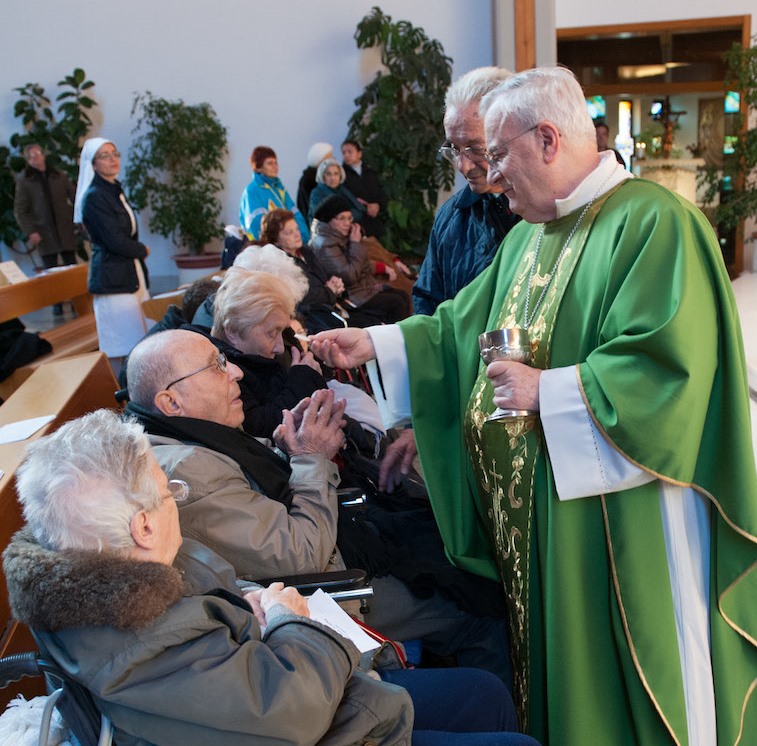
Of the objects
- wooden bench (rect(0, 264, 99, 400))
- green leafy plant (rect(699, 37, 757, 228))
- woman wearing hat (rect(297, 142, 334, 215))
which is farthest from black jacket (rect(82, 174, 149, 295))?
green leafy plant (rect(699, 37, 757, 228))

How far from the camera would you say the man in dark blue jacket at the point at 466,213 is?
7.68 feet

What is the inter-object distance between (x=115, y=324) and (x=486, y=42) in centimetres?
507

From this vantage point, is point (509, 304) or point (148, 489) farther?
point (509, 304)

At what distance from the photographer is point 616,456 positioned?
180cm

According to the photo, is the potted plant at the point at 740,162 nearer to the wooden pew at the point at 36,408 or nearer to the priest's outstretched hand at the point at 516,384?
the wooden pew at the point at 36,408

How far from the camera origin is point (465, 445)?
2303 millimetres

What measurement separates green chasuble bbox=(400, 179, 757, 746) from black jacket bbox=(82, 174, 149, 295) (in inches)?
167

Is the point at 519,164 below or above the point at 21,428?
above

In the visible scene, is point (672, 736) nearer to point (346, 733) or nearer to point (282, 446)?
point (346, 733)

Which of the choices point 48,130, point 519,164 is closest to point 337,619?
point 519,164

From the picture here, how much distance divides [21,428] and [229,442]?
109cm

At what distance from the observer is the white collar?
195 centimetres

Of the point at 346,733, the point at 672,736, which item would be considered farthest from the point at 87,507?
the point at 672,736

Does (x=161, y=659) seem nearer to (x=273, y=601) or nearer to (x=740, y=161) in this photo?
(x=273, y=601)
